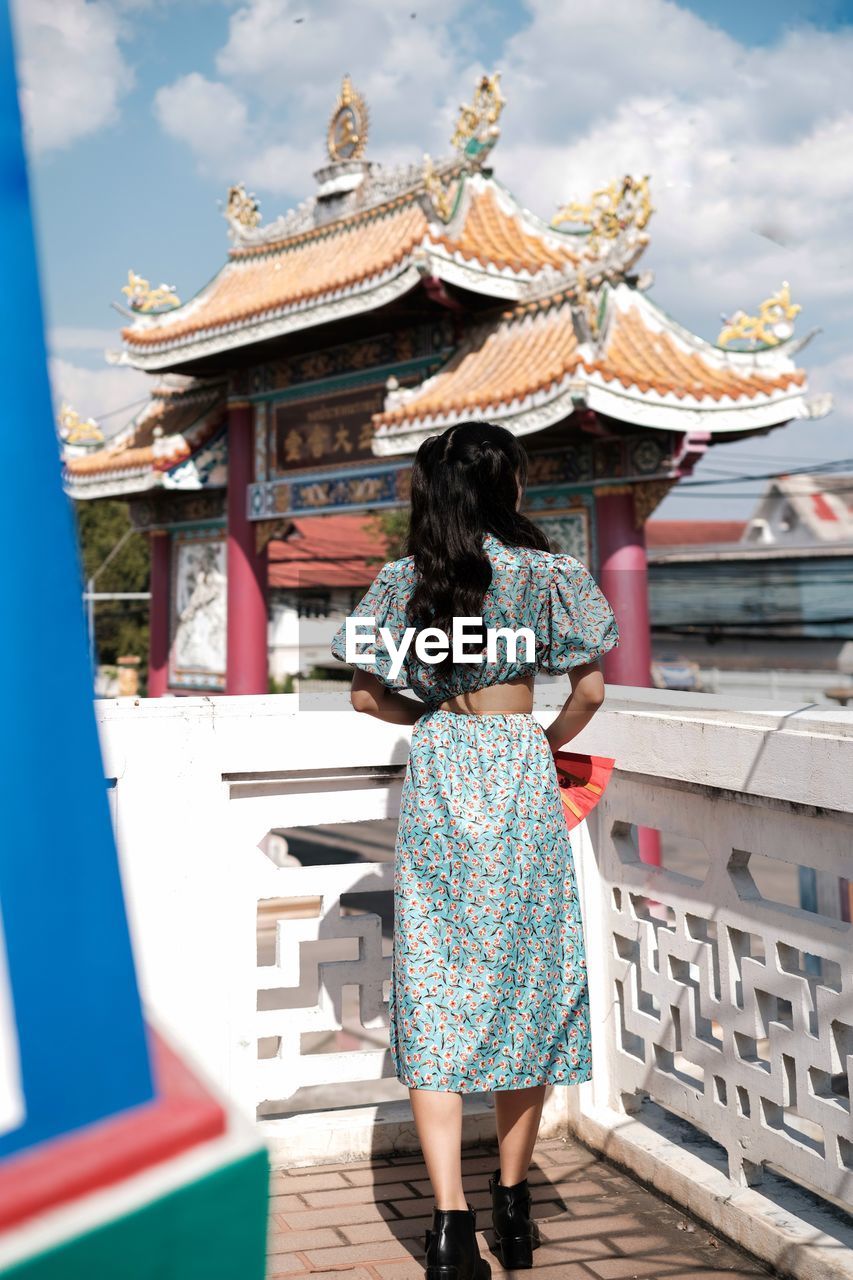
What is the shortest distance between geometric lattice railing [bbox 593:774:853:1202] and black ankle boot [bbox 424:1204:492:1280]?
Answer: 511 mm

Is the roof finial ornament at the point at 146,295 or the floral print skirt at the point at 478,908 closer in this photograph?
the floral print skirt at the point at 478,908

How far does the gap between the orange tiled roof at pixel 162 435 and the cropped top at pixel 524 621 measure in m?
9.34

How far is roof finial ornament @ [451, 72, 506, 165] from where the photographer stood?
8.42 metres

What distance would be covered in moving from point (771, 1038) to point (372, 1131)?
0.86m

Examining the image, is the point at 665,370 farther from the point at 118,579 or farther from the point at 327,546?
the point at 118,579

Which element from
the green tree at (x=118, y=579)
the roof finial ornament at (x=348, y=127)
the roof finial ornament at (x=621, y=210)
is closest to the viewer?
the roof finial ornament at (x=621, y=210)

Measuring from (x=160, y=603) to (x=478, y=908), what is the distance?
11.2m

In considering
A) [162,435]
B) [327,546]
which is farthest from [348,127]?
[327,546]

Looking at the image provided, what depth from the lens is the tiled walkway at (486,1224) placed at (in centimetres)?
181

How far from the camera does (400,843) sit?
1.79 meters

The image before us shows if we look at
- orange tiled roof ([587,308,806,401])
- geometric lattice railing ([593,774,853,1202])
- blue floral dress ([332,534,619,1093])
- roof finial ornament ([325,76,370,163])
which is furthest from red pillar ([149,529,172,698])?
blue floral dress ([332,534,619,1093])

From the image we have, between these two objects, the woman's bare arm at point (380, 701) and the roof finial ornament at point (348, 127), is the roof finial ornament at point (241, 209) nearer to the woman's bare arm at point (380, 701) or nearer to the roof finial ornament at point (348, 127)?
the roof finial ornament at point (348, 127)

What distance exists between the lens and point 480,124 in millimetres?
8758

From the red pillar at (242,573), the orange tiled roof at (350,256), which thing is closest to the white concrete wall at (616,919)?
the orange tiled roof at (350,256)
